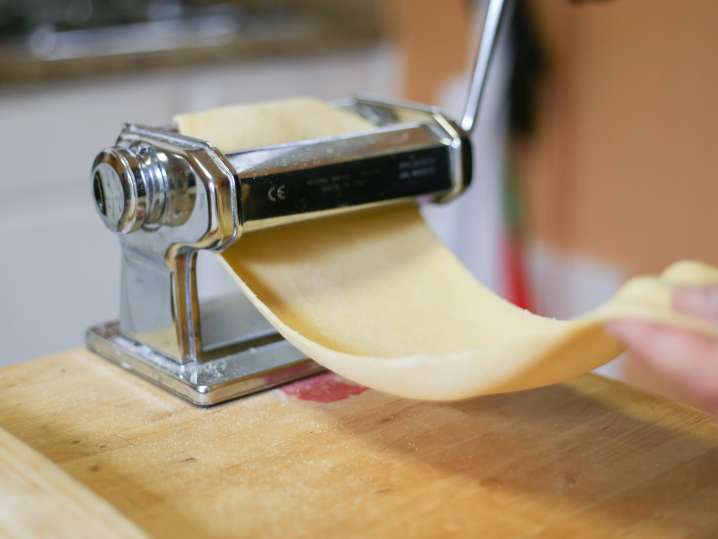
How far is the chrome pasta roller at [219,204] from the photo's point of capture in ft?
2.30

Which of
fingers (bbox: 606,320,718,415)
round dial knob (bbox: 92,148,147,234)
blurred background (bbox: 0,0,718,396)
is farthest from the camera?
blurred background (bbox: 0,0,718,396)

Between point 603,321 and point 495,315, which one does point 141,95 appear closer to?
point 495,315

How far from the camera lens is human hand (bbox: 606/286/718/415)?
1.56 feet

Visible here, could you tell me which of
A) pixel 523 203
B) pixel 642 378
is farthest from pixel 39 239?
pixel 642 378

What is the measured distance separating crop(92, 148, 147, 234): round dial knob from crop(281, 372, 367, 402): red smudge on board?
0.54 ft

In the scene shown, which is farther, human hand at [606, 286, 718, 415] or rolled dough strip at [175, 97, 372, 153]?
rolled dough strip at [175, 97, 372, 153]

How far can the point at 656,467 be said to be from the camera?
2.02ft

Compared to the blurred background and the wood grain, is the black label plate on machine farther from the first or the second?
the blurred background

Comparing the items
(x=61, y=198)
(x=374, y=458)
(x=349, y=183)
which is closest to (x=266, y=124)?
(x=349, y=183)

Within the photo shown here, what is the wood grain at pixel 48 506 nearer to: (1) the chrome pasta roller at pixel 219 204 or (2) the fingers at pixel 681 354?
(1) the chrome pasta roller at pixel 219 204

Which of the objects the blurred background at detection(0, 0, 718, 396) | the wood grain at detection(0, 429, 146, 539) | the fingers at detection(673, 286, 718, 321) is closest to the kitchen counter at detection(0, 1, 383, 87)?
the blurred background at detection(0, 0, 718, 396)

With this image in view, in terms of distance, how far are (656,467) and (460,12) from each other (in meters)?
1.50

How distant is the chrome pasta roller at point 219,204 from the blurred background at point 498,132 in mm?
864

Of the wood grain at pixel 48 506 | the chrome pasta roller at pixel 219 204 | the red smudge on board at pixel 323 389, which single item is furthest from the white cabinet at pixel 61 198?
the wood grain at pixel 48 506
